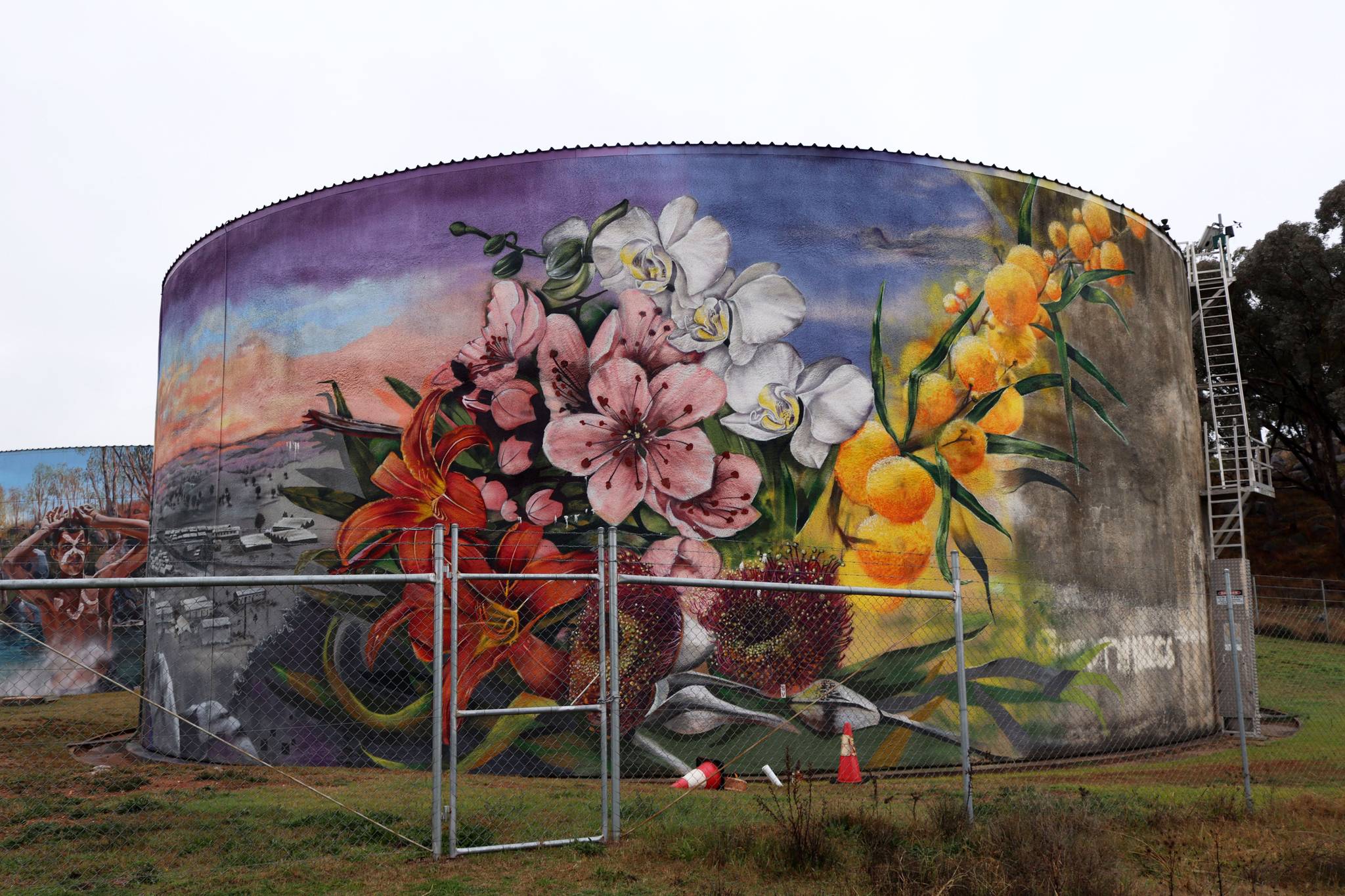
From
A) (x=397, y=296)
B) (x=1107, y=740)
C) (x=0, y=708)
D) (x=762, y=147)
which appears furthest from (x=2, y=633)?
(x=1107, y=740)

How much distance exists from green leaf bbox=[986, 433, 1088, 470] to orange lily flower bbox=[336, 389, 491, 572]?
22.5 feet

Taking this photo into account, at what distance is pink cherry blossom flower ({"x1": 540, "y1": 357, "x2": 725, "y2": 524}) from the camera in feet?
49.1

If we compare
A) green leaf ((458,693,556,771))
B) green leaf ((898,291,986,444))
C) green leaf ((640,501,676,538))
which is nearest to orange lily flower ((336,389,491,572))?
green leaf ((640,501,676,538))

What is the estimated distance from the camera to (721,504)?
14.9m

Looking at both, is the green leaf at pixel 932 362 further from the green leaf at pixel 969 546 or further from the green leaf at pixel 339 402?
the green leaf at pixel 339 402

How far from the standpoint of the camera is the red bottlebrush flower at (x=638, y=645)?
14617 mm

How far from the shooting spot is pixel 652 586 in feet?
49.8

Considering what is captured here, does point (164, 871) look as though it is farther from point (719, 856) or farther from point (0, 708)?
point (0, 708)

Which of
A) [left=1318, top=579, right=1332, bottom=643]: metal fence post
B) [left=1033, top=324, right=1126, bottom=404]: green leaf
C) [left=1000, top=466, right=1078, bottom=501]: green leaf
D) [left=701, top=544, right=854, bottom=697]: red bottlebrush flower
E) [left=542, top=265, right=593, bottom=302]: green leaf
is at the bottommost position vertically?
[left=1318, top=579, right=1332, bottom=643]: metal fence post

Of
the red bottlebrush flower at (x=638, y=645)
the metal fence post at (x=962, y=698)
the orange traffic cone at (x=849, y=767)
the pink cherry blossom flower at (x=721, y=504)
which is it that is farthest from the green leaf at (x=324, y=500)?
the metal fence post at (x=962, y=698)

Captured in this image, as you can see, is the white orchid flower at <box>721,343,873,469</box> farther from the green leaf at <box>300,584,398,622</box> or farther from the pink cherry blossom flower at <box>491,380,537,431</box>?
the green leaf at <box>300,584,398,622</box>

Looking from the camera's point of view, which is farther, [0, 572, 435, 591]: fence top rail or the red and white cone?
the red and white cone

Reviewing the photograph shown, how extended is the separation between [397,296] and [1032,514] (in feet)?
30.5

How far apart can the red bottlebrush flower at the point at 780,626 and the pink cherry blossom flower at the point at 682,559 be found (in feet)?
1.10
